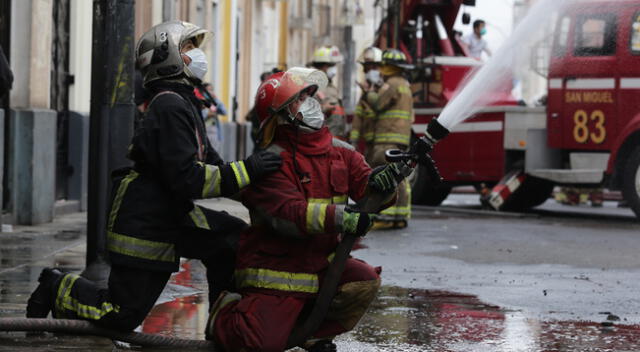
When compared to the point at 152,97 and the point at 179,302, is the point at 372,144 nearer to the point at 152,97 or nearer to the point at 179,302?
the point at 179,302

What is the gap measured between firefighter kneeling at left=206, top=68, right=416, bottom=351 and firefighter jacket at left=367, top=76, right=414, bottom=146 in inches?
306

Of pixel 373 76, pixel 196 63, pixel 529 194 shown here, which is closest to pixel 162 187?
pixel 196 63

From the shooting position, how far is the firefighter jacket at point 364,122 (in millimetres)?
13703

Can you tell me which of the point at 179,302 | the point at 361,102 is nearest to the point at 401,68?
the point at 361,102

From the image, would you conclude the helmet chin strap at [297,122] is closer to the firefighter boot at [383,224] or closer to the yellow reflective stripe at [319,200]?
the yellow reflective stripe at [319,200]

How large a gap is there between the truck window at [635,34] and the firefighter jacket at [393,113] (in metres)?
3.09

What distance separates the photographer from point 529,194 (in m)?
16.9

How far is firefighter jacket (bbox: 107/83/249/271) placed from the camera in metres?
5.50

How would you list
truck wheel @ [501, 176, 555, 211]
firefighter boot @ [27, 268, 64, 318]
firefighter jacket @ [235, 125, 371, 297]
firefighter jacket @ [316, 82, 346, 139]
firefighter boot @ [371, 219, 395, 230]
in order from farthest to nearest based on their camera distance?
truck wheel @ [501, 176, 555, 211] < firefighter jacket @ [316, 82, 346, 139] < firefighter boot @ [371, 219, 395, 230] < firefighter boot @ [27, 268, 64, 318] < firefighter jacket @ [235, 125, 371, 297]

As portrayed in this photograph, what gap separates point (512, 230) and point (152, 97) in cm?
838

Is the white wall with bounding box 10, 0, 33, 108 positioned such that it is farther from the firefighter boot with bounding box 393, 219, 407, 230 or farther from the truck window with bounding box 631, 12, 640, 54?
the truck window with bounding box 631, 12, 640, 54

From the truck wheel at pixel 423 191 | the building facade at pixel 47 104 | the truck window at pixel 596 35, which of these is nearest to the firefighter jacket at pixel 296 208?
the building facade at pixel 47 104

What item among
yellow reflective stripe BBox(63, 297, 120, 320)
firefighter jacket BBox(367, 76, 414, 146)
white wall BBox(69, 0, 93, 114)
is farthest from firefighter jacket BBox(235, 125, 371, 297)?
white wall BBox(69, 0, 93, 114)

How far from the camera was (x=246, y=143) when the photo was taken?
87.0 ft
